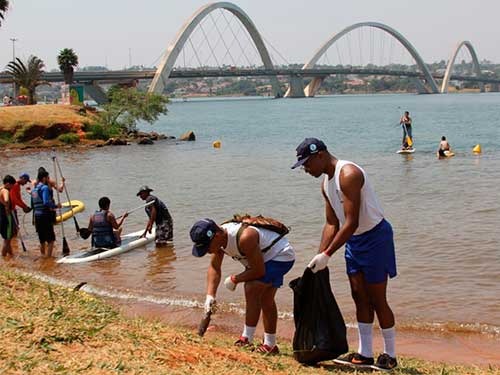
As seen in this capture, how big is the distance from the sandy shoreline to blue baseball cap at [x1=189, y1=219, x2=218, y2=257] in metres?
1.67

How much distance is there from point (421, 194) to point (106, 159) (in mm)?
18242

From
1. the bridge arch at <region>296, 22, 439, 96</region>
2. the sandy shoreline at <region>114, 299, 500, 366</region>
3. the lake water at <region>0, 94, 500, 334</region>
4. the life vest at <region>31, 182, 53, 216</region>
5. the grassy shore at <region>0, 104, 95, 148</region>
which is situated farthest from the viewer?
the bridge arch at <region>296, 22, 439, 96</region>

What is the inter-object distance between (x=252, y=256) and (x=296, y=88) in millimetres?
136667

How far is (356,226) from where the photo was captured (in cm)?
539

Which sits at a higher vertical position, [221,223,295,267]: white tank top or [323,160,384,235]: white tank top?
[323,160,384,235]: white tank top

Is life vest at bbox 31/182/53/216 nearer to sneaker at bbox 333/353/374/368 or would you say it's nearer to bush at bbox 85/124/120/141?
sneaker at bbox 333/353/374/368

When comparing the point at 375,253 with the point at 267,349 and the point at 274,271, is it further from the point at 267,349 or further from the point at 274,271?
the point at 267,349

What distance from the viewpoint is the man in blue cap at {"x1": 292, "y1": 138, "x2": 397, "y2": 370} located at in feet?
17.6

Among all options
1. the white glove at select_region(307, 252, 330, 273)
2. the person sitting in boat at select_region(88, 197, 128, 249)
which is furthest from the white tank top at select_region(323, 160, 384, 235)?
the person sitting in boat at select_region(88, 197, 128, 249)

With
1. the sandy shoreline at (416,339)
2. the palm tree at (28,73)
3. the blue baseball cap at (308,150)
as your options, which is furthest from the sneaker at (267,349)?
the palm tree at (28,73)

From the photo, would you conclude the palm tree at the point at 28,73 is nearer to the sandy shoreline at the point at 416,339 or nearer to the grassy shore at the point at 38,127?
the grassy shore at the point at 38,127

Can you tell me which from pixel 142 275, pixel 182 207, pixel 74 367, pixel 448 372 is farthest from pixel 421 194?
pixel 74 367

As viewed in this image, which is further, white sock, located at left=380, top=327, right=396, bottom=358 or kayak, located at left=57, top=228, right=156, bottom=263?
kayak, located at left=57, top=228, right=156, bottom=263

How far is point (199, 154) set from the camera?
3788cm
